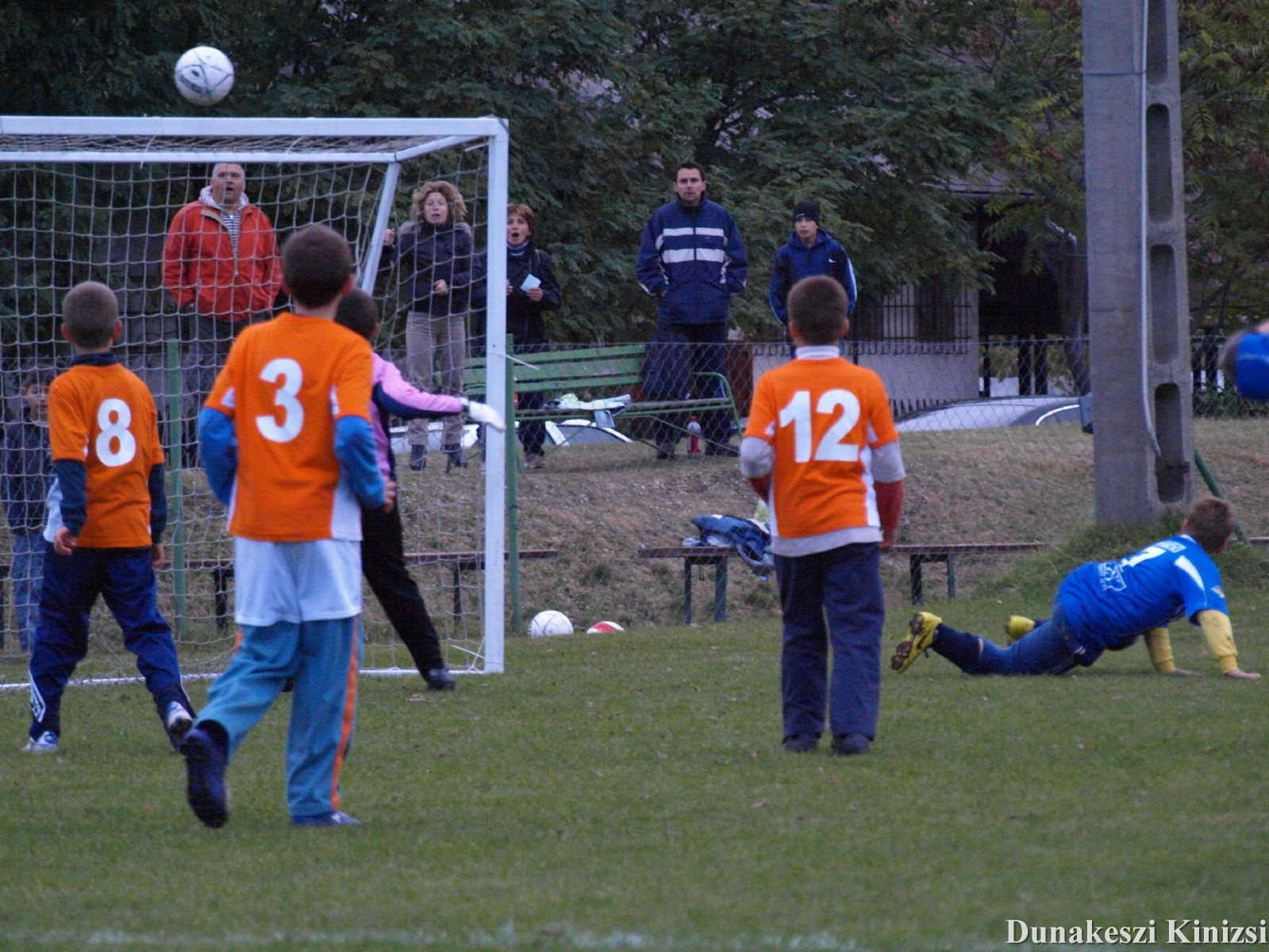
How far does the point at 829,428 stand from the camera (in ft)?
19.5

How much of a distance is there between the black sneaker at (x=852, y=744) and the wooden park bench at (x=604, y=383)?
7.60 metres

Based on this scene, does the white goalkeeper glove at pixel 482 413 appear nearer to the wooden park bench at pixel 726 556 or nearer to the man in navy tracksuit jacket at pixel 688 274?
the wooden park bench at pixel 726 556

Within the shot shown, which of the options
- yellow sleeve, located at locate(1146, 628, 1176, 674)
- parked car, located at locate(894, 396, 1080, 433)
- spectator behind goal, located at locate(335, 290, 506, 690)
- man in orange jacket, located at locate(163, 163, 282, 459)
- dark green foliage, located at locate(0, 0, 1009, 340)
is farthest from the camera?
dark green foliage, located at locate(0, 0, 1009, 340)

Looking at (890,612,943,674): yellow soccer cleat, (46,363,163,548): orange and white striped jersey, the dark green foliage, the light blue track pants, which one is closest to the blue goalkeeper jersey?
(890,612,943,674): yellow soccer cleat

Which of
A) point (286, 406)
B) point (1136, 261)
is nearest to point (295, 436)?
point (286, 406)

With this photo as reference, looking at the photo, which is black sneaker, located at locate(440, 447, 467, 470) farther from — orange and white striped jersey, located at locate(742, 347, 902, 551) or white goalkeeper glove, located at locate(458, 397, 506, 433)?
orange and white striped jersey, located at locate(742, 347, 902, 551)

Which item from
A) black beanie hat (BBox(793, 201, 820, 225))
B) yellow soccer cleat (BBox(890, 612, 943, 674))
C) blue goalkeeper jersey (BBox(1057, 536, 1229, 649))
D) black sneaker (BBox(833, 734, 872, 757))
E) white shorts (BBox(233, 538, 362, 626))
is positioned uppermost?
black beanie hat (BBox(793, 201, 820, 225))

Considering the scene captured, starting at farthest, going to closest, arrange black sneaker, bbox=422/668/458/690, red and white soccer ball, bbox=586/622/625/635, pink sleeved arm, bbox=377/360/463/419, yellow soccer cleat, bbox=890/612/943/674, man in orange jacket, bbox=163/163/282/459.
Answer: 1. red and white soccer ball, bbox=586/622/625/635
2. man in orange jacket, bbox=163/163/282/459
3. black sneaker, bbox=422/668/458/690
4. yellow soccer cleat, bbox=890/612/943/674
5. pink sleeved arm, bbox=377/360/463/419

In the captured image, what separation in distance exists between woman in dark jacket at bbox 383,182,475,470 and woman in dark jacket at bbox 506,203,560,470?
236cm

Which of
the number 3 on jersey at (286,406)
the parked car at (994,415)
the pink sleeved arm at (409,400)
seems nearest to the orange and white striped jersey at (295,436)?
the number 3 on jersey at (286,406)

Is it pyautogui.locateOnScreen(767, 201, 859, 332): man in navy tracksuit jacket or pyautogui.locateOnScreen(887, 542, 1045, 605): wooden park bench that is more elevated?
pyautogui.locateOnScreen(767, 201, 859, 332): man in navy tracksuit jacket

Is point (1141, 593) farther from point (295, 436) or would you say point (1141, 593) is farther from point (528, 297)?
point (528, 297)

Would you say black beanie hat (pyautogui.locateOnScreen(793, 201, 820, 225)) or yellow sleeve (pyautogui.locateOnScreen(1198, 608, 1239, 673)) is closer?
yellow sleeve (pyautogui.locateOnScreen(1198, 608, 1239, 673))

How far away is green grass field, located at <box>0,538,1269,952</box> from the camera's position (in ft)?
13.1
